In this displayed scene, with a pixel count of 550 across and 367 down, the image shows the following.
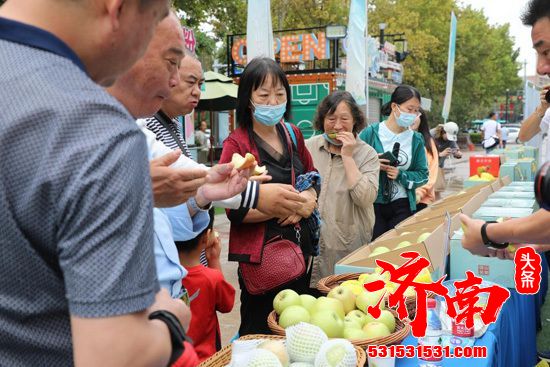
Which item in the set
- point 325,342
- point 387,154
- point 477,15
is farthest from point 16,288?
point 477,15

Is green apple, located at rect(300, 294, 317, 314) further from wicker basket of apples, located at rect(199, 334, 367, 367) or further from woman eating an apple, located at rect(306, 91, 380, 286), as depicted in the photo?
woman eating an apple, located at rect(306, 91, 380, 286)

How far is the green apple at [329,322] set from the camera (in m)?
1.99

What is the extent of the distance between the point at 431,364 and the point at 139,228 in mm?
1503

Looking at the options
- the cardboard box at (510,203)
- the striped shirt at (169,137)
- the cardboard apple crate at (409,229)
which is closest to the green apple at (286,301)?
the striped shirt at (169,137)

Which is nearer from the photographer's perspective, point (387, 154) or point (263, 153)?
point (263, 153)

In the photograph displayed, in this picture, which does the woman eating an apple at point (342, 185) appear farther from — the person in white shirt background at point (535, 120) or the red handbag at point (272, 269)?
the person in white shirt background at point (535, 120)

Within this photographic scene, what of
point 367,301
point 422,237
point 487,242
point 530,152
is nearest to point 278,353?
point 367,301

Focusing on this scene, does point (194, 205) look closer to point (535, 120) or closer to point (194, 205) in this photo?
point (194, 205)

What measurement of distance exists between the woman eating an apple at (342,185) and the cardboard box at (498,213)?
30.0 inches

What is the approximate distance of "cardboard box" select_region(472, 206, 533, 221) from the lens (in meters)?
3.67

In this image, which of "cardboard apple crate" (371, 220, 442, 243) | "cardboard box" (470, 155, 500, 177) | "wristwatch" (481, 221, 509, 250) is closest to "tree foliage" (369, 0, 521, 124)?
"cardboard box" (470, 155, 500, 177)

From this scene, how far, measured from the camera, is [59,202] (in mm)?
697

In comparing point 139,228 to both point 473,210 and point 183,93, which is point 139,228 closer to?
point 183,93

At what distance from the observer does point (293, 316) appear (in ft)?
6.77
